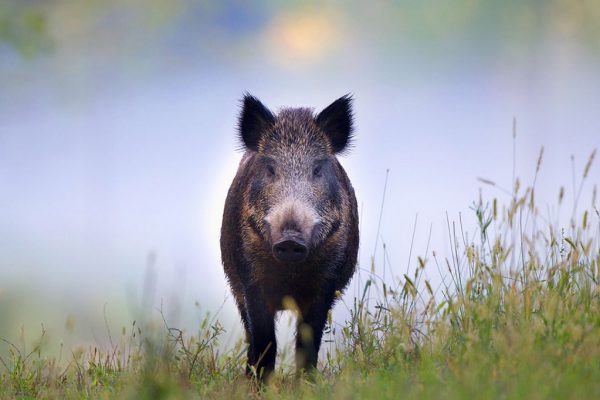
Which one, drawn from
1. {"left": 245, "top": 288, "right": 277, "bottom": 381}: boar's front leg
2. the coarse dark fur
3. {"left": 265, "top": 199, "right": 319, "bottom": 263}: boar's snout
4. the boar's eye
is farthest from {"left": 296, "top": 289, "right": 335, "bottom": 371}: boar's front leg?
the boar's eye

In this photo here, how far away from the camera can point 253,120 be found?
7.23 meters

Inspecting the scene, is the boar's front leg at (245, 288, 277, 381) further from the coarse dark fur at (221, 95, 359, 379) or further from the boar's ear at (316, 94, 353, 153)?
the boar's ear at (316, 94, 353, 153)

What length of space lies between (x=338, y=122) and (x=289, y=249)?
5.70ft

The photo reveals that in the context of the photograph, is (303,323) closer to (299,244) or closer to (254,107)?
(299,244)

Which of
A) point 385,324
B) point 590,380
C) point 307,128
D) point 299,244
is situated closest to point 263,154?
point 307,128

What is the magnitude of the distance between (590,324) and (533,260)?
1.22 m

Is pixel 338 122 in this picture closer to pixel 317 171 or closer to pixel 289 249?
pixel 317 171

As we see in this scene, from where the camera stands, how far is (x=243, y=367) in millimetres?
7211

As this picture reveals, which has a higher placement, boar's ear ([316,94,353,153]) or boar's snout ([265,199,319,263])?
boar's ear ([316,94,353,153])

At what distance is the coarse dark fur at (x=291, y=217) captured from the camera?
21.7 feet

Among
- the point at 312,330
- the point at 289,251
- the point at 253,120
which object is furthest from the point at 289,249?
the point at 253,120

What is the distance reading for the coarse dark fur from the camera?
6605mm

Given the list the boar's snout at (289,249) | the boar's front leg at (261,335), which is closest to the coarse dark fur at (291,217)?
the boar's front leg at (261,335)

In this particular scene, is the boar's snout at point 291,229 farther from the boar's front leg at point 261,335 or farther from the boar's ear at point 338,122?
the boar's ear at point 338,122
